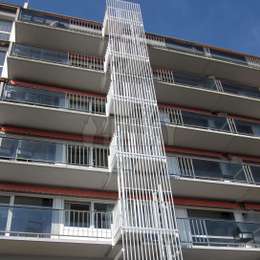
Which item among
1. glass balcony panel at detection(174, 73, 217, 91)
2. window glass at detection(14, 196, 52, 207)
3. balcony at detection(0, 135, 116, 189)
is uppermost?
glass balcony panel at detection(174, 73, 217, 91)

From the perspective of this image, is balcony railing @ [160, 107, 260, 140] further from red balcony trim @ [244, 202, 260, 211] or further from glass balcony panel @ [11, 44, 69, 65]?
glass balcony panel @ [11, 44, 69, 65]

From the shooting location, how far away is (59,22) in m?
19.4

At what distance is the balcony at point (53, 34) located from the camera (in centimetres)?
1781

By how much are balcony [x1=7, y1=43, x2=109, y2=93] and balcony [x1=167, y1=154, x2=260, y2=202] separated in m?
5.08

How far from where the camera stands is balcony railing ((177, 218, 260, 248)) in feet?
42.1

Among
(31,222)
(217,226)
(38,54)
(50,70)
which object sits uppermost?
(38,54)

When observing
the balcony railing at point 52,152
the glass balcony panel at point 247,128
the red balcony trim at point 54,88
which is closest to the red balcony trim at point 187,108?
the glass balcony panel at point 247,128

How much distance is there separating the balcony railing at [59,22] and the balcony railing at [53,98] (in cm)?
437

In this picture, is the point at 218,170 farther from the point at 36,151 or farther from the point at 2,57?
the point at 2,57

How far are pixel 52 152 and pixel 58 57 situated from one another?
5.90 m

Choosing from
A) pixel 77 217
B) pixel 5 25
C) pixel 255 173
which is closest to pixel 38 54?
pixel 5 25

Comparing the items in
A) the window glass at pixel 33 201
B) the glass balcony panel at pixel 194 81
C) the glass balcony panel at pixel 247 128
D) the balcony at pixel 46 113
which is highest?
the glass balcony panel at pixel 194 81

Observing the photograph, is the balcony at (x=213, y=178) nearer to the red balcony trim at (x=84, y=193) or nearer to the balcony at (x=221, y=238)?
the red balcony trim at (x=84, y=193)

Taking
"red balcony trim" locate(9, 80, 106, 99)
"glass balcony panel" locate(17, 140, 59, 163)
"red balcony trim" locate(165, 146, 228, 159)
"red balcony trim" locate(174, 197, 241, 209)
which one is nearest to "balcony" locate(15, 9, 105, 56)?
"red balcony trim" locate(9, 80, 106, 99)
